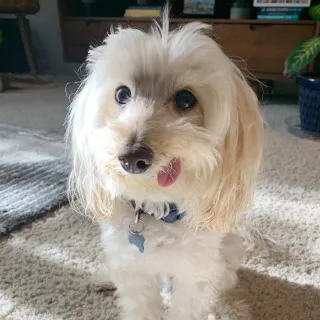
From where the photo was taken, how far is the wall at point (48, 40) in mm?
3143

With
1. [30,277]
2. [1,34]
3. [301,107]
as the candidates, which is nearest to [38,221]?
[30,277]

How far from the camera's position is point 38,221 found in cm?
115

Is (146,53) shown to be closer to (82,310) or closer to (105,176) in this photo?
(105,176)

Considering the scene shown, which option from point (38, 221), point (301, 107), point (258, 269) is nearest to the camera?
point (258, 269)

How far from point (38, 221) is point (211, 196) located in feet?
2.08

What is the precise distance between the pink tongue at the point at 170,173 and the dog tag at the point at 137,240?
12 cm

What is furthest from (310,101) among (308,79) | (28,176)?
(28,176)

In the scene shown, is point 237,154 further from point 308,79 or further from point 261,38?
point 261,38

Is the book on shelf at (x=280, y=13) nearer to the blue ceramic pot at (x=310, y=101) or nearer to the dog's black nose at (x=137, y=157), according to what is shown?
the blue ceramic pot at (x=310, y=101)

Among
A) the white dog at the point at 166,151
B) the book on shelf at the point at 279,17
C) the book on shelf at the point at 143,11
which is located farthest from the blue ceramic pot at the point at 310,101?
the white dog at the point at 166,151

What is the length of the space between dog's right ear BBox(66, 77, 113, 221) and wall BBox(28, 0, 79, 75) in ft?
8.59

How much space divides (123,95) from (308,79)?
1314 millimetres

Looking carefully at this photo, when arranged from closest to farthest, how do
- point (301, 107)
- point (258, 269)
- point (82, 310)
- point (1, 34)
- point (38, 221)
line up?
1. point (82, 310)
2. point (258, 269)
3. point (38, 221)
4. point (301, 107)
5. point (1, 34)

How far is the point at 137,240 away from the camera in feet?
2.28
